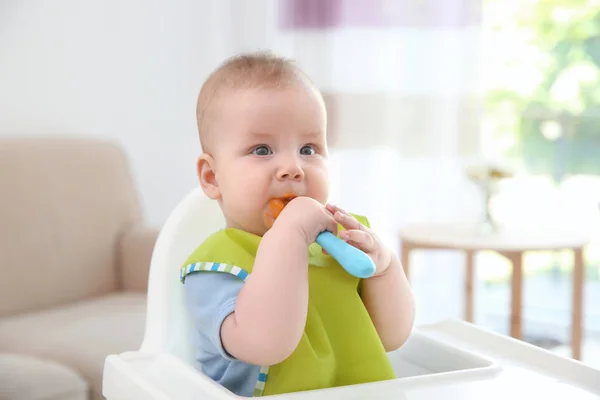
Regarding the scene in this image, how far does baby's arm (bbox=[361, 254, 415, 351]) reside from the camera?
0.97 m

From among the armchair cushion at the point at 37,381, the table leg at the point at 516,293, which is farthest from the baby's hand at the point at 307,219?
the table leg at the point at 516,293

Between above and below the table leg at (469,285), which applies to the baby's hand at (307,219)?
above

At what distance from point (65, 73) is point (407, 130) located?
44.9 inches

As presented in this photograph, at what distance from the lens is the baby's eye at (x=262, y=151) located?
0.95m

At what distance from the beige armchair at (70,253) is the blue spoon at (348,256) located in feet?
3.30

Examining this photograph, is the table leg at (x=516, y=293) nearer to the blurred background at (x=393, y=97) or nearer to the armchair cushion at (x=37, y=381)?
the blurred background at (x=393, y=97)

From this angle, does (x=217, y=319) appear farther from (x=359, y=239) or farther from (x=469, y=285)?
(x=469, y=285)

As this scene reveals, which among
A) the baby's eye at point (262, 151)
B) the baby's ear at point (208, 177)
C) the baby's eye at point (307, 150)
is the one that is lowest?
the baby's ear at point (208, 177)

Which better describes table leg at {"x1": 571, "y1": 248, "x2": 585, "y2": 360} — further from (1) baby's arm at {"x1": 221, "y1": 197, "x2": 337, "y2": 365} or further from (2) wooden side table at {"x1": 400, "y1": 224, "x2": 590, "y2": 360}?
(1) baby's arm at {"x1": 221, "y1": 197, "x2": 337, "y2": 365}

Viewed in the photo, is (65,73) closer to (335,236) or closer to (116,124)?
(116,124)

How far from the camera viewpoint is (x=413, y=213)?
9.54 ft

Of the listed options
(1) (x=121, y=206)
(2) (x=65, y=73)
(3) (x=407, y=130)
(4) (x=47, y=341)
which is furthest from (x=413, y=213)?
(4) (x=47, y=341)

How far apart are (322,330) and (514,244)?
151cm

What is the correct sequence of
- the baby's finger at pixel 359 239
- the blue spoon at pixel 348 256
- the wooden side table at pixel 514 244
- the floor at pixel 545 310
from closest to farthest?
the blue spoon at pixel 348 256 < the baby's finger at pixel 359 239 < the wooden side table at pixel 514 244 < the floor at pixel 545 310
